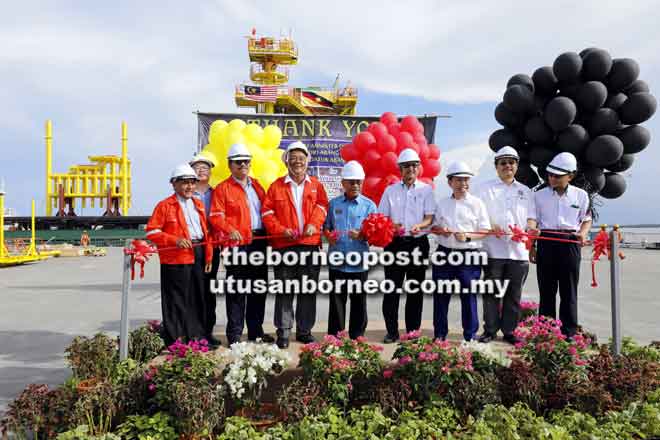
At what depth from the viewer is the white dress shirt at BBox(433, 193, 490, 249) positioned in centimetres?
514

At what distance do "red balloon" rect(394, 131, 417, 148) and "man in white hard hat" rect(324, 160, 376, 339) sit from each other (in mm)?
2860

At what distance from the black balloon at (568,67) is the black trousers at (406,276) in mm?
6675

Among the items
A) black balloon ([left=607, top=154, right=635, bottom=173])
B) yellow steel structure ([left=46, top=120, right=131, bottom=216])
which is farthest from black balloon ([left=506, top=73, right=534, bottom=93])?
yellow steel structure ([left=46, top=120, right=131, bottom=216])

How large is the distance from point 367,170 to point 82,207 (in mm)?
44755

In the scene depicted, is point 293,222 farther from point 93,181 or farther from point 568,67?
point 93,181

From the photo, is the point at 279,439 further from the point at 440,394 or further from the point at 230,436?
the point at 440,394

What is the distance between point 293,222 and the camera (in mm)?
5055

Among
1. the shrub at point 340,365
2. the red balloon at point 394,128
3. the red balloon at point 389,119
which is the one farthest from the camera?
the red balloon at point 389,119

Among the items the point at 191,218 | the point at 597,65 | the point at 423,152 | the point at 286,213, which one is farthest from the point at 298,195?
the point at 597,65

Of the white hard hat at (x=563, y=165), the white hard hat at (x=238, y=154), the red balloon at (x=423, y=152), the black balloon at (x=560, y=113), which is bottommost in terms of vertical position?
the white hard hat at (x=563, y=165)

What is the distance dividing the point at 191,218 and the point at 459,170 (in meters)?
2.76

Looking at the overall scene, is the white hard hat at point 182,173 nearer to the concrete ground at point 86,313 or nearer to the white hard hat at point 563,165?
the concrete ground at point 86,313

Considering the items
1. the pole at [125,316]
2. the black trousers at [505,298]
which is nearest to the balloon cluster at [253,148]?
the pole at [125,316]

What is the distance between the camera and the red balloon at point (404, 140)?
7.86 metres
